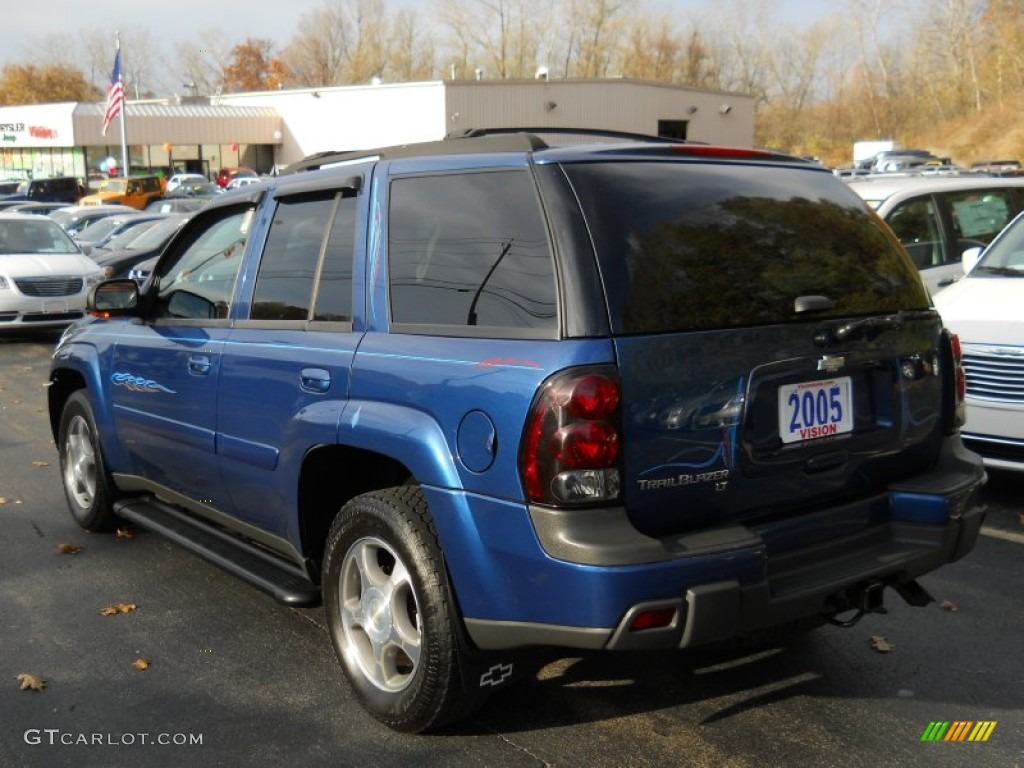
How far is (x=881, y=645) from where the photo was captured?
444 centimetres

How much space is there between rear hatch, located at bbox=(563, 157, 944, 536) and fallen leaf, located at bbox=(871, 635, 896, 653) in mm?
929

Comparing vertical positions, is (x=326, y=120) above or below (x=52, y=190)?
above

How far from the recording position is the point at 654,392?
10.3ft

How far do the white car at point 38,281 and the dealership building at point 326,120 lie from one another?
34.3 metres

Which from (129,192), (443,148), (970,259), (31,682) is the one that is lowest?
(31,682)

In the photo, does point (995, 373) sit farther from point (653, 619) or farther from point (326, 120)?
point (326, 120)

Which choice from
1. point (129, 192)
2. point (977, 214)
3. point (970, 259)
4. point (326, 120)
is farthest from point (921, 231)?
point (326, 120)

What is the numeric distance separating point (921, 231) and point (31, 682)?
8.10 meters

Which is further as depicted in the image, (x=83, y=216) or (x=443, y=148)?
(x=83, y=216)

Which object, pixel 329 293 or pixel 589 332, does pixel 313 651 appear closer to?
pixel 329 293

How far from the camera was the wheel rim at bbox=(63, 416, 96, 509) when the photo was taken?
598 cm

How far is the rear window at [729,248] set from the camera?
3270mm

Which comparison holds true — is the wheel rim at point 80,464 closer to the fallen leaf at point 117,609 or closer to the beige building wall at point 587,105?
the fallen leaf at point 117,609

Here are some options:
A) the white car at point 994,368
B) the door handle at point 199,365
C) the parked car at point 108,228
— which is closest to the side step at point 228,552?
the door handle at point 199,365
